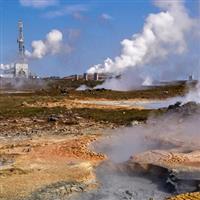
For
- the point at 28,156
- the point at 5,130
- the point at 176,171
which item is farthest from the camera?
the point at 5,130

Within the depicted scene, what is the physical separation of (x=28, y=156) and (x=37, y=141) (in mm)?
3899

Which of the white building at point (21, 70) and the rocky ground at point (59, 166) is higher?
the white building at point (21, 70)

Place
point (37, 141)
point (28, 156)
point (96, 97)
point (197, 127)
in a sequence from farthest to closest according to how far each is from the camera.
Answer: point (96, 97)
point (37, 141)
point (197, 127)
point (28, 156)

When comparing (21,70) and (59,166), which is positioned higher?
(21,70)

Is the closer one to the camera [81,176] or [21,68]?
[81,176]

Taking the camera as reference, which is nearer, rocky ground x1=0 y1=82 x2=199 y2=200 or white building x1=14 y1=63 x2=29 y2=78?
rocky ground x1=0 y1=82 x2=199 y2=200

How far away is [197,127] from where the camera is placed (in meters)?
19.3

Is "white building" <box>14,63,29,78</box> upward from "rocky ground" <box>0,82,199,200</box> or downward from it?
upward

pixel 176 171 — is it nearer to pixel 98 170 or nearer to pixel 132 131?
pixel 98 170

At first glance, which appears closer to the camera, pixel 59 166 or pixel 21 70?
pixel 59 166

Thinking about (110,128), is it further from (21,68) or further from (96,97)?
(21,68)

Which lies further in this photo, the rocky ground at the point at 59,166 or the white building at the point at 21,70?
the white building at the point at 21,70

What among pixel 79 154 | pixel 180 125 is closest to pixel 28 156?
pixel 79 154

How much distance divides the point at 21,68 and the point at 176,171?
8109 cm
